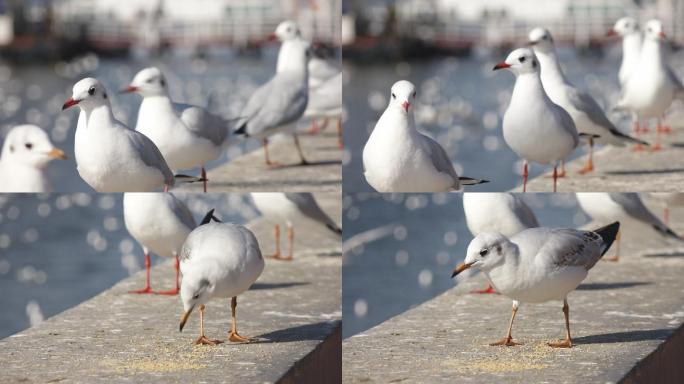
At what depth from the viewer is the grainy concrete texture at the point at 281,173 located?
858 cm

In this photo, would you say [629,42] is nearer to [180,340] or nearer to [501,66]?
[501,66]

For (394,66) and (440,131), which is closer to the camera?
(440,131)

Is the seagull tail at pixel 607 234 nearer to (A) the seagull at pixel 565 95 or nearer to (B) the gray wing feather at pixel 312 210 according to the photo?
(A) the seagull at pixel 565 95

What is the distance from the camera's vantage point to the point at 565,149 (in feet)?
20.5

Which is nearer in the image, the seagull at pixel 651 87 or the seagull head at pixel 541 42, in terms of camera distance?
the seagull head at pixel 541 42

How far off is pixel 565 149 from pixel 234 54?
50.3m

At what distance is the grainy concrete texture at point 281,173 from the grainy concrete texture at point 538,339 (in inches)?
65.9

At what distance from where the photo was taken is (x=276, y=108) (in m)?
8.80

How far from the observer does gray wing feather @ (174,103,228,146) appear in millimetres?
6828

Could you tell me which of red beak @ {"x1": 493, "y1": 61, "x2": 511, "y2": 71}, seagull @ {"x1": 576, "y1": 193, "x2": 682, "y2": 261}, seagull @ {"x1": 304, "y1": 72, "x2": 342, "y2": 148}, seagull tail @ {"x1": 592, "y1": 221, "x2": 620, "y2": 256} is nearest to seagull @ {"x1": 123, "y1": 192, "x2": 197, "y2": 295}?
red beak @ {"x1": 493, "y1": 61, "x2": 511, "y2": 71}

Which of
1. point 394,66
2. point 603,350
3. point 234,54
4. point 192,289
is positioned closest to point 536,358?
point 603,350

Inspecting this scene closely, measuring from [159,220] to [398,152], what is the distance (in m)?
1.68

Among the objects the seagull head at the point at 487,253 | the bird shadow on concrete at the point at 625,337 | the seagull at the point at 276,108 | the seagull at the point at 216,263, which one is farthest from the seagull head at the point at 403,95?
the seagull at the point at 276,108

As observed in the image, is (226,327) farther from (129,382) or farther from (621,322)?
(621,322)
